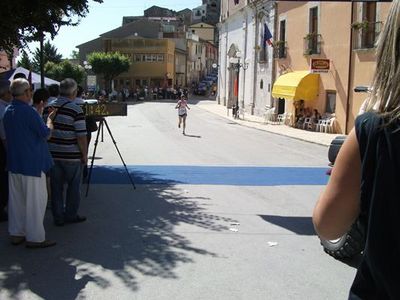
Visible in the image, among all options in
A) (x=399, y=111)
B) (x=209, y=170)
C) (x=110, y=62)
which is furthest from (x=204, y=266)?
(x=110, y=62)

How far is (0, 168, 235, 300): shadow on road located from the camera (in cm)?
500

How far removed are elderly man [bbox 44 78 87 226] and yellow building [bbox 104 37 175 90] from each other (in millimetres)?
69188

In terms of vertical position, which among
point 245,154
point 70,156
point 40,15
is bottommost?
point 245,154

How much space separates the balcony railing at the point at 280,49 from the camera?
3341 cm

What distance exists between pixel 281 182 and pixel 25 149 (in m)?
6.15

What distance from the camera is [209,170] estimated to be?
12633 mm

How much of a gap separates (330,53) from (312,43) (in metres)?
2.28

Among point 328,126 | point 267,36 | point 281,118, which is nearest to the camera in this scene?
point 328,126

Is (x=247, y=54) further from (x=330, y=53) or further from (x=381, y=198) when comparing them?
(x=381, y=198)

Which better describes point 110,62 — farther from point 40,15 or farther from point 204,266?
point 204,266

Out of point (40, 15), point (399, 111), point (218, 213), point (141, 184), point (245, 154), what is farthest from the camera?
point (245, 154)

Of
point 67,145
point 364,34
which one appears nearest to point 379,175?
point 67,145

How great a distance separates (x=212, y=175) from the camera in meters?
11.9

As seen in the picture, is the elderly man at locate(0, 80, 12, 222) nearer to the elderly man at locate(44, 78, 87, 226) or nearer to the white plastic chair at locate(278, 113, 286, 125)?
the elderly man at locate(44, 78, 87, 226)
